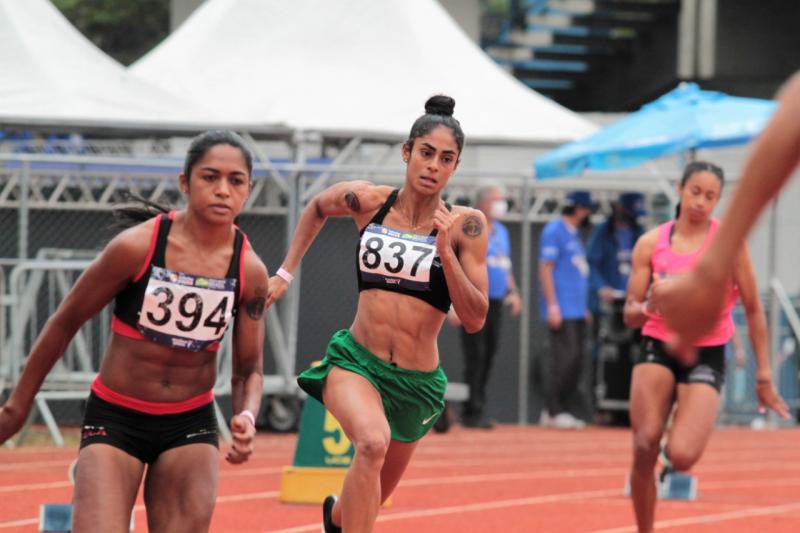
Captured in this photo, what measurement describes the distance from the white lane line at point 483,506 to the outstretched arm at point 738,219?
6325mm

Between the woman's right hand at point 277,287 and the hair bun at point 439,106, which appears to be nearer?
the woman's right hand at point 277,287

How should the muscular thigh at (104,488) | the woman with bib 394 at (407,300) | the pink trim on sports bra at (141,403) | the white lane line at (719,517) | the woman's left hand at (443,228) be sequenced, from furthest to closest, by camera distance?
the white lane line at (719,517) < the woman with bib 394 at (407,300) < the woman's left hand at (443,228) < the pink trim on sports bra at (141,403) < the muscular thigh at (104,488)

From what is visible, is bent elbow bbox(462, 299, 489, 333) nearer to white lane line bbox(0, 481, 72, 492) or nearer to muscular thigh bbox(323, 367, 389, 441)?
muscular thigh bbox(323, 367, 389, 441)

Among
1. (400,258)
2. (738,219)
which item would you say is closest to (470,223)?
(400,258)

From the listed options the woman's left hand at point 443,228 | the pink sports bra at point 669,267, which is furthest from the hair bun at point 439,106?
the pink sports bra at point 669,267

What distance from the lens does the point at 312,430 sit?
984cm

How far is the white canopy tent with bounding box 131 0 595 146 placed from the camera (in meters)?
14.9

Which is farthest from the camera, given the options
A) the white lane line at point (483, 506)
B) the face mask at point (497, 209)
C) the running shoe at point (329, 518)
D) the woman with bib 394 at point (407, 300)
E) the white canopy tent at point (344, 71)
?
the white canopy tent at point (344, 71)

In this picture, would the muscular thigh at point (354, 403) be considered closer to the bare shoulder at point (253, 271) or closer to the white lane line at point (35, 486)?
the bare shoulder at point (253, 271)

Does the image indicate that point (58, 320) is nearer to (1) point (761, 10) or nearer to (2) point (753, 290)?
(2) point (753, 290)

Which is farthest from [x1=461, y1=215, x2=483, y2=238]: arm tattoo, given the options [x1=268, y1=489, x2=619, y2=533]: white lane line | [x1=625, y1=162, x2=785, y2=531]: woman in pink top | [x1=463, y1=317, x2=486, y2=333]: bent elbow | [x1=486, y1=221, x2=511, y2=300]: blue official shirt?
[x1=486, y1=221, x2=511, y2=300]: blue official shirt

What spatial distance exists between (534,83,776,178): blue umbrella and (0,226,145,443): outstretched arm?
854cm

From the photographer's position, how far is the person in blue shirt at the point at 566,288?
48.9ft

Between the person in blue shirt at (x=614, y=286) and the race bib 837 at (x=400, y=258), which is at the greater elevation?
the race bib 837 at (x=400, y=258)
